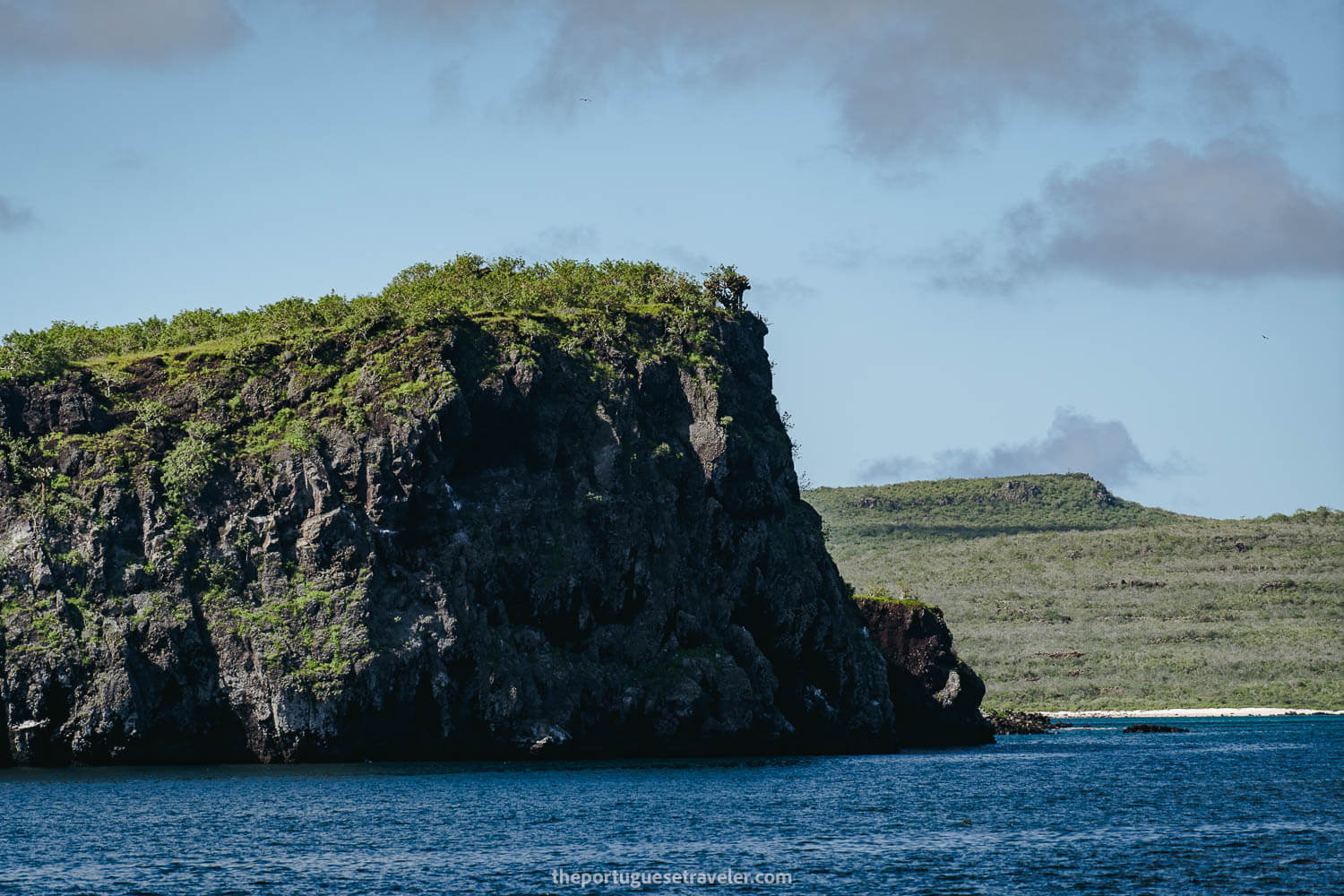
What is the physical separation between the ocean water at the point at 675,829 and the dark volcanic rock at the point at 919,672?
2850cm

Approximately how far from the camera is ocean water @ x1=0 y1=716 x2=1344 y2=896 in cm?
5034

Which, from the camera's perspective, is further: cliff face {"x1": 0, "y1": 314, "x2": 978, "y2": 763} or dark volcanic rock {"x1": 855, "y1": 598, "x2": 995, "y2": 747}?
dark volcanic rock {"x1": 855, "y1": 598, "x2": 995, "y2": 747}

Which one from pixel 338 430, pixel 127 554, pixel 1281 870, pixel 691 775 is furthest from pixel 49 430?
pixel 1281 870

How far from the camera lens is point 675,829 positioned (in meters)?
61.9

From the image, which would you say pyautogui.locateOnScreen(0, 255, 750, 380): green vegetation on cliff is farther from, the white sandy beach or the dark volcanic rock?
the white sandy beach

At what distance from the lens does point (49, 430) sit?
95.6 metres

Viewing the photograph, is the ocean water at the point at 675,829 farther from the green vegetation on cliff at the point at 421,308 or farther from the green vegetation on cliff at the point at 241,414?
the green vegetation on cliff at the point at 421,308

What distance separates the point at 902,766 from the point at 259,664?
1492 inches

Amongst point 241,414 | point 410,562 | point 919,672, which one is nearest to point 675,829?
point 410,562

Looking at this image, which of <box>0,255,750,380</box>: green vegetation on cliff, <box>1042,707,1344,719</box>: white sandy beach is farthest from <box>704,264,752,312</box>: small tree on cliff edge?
<box>1042,707,1344,719</box>: white sandy beach

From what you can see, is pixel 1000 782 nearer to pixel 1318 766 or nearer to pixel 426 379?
pixel 1318 766

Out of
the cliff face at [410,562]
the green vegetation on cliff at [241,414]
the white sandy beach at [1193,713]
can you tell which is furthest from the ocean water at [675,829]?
the white sandy beach at [1193,713]

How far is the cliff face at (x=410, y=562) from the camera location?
88875 mm

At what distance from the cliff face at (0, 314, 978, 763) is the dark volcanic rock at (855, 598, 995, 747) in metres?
14.8
